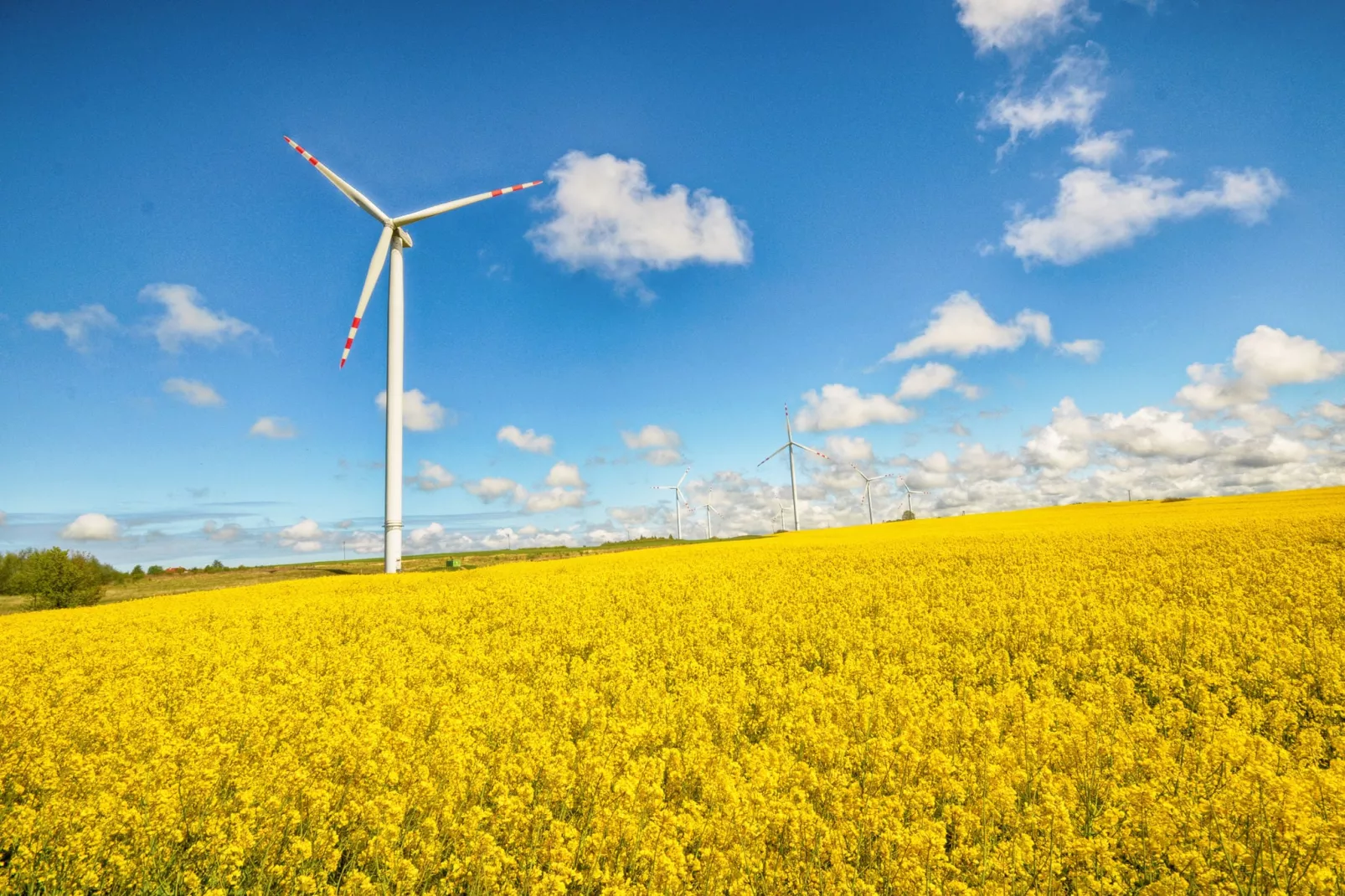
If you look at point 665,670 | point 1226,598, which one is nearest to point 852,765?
point 665,670

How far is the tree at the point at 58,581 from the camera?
133ft

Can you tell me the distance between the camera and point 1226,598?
1225cm

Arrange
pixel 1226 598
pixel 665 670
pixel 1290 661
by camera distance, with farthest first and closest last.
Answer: pixel 1226 598
pixel 665 670
pixel 1290 661

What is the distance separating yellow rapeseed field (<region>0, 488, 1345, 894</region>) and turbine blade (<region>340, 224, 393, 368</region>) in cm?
2093

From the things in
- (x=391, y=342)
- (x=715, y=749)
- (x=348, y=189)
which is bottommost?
(x=715, y=749)

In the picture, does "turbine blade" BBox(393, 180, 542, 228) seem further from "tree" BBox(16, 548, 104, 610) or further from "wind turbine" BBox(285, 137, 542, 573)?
"tree" BBox(16, 548, 104, 610)

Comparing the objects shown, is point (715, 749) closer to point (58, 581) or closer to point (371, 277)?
point (371, 277)

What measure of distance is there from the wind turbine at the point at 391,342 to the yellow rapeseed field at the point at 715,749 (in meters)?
18.6

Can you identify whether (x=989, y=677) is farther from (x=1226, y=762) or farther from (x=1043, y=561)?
(x=1043, y=561)

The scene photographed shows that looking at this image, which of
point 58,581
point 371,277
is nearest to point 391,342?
point 371,277

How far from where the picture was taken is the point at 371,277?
32.9 m

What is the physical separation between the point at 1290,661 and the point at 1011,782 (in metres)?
7.04

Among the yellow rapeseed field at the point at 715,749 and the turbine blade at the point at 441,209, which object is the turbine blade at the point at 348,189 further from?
the yellow rapeseed field at the point at 715,749

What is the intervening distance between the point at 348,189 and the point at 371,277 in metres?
6.38
